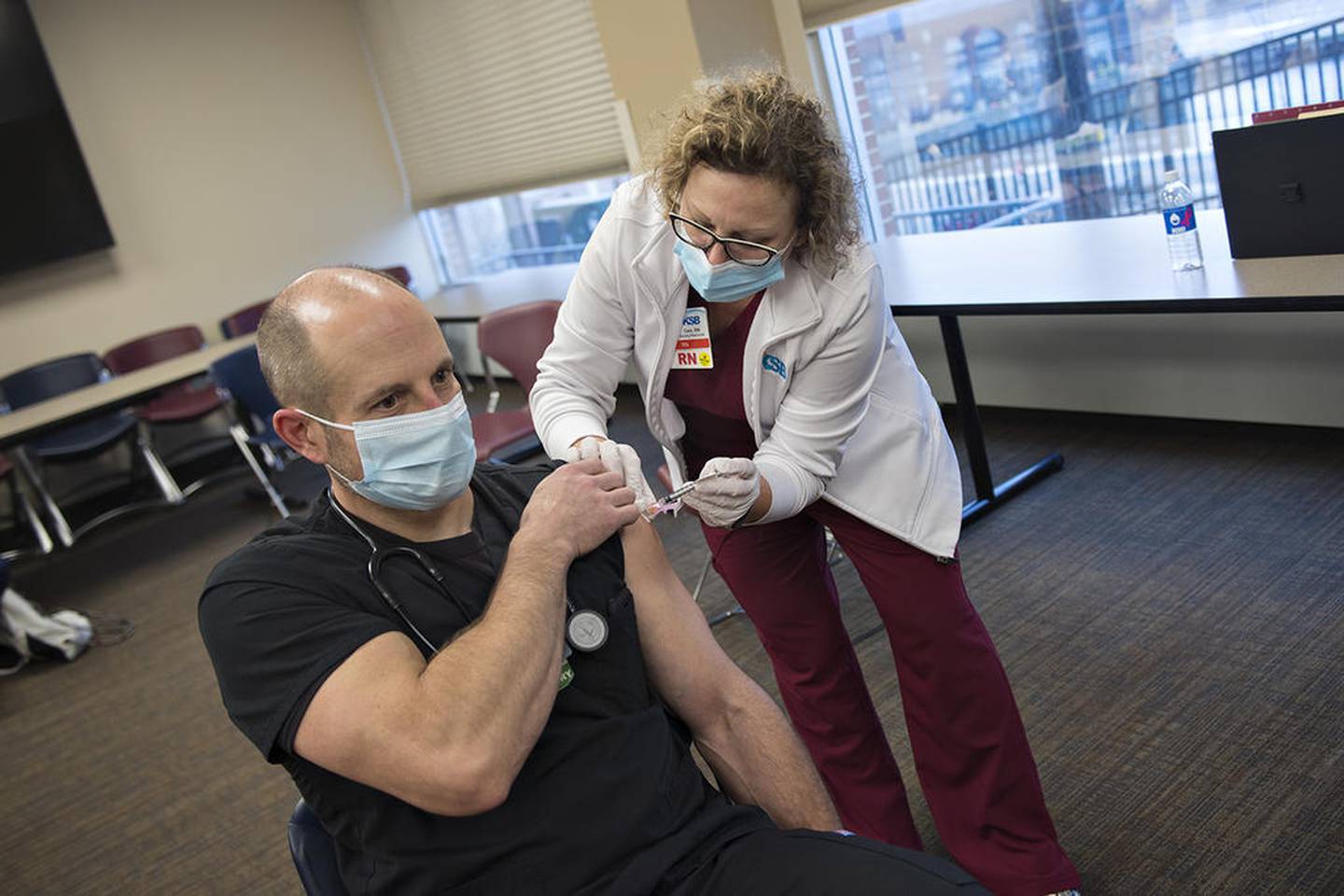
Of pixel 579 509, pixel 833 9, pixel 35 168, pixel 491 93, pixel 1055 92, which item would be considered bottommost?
pixel 579 509

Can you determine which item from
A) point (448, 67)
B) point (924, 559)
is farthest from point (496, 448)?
point (448, 67)

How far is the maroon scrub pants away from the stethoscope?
63cm

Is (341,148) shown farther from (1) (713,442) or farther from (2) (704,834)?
(2) (704,834)

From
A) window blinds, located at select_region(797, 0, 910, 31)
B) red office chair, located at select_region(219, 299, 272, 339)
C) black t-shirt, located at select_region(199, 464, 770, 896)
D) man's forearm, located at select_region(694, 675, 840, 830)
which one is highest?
window blinds, located at select_region(797, 0, 910, 31)

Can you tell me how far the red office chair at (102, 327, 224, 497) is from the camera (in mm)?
6094

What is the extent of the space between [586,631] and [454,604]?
0.52 feet

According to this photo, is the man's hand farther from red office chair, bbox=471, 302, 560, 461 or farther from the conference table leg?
red office chair, bbox=471, 302, 560, 461

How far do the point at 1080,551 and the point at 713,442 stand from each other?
4.94ft

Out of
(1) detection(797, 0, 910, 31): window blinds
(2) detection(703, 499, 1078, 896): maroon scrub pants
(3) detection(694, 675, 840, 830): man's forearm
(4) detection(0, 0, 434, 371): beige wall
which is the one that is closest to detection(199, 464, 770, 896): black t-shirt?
(3) detection(694, 675, 840, 830): man's forearm

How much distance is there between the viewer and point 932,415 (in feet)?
6.41

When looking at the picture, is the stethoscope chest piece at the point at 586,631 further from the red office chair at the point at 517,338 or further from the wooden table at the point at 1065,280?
the red office chair at the point at 517,338

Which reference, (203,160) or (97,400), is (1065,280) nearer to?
(97,400)

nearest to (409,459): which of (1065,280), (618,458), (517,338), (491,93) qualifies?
(618,458)

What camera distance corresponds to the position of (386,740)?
1177 millimetres
